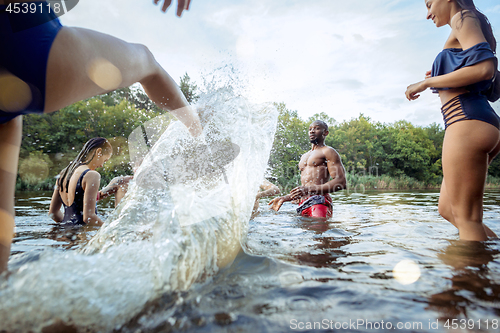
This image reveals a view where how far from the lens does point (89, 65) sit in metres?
A: 1.02

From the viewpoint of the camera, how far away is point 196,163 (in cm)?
315

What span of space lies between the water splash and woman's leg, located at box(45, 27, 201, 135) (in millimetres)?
697

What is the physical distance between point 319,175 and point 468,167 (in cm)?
361

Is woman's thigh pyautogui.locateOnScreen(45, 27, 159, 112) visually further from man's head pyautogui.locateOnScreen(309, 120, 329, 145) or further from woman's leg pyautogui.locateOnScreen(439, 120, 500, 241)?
man's head pyautogui.locateOnScreen(309, 120, 329, 145)

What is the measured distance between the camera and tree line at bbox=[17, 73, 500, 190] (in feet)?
78.3

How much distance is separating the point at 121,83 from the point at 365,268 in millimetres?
1803

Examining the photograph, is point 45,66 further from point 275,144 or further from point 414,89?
point 275,144

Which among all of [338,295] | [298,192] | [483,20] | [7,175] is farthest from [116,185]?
[483,20]

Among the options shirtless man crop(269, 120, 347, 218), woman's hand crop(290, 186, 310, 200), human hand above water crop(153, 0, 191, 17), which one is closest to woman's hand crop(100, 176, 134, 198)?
woman's hand crop(290, 186, 310, 200)

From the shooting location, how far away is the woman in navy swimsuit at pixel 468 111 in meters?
2.07

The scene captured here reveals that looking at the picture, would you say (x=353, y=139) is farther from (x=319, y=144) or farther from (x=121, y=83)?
(x=121, y=83)

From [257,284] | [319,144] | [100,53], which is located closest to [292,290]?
[257,284]
